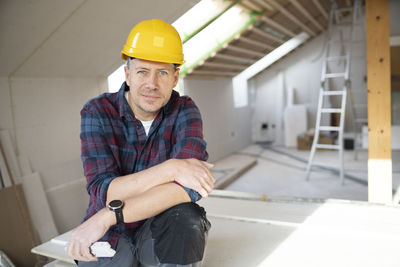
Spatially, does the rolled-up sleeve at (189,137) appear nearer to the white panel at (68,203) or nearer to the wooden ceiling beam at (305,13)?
the white panel at (68,203)

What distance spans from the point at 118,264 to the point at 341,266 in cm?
106

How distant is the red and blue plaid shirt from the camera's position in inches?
54.0

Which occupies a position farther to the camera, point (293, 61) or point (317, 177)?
point (293, 61)

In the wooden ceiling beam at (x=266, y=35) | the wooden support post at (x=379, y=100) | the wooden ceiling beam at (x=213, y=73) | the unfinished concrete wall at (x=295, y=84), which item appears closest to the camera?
the wooden support post at (x=379, y=100)

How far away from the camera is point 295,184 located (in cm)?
462

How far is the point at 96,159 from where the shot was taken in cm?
137

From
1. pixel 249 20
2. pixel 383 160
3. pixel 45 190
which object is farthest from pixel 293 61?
pixel 45 190

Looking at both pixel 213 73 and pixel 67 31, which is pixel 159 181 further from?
pixel 213 73

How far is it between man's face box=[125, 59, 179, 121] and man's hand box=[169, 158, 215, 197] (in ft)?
0.91

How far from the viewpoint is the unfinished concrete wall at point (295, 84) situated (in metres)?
7.22

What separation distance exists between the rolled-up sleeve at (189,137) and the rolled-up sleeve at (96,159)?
0.28 m

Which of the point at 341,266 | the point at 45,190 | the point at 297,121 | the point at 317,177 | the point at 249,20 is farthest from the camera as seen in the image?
the point at 297,121

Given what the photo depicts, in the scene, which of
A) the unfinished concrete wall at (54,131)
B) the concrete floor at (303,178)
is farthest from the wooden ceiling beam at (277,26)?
the unfinished concrete wall at (54,131)

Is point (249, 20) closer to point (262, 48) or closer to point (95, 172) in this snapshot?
point (262, 48)
